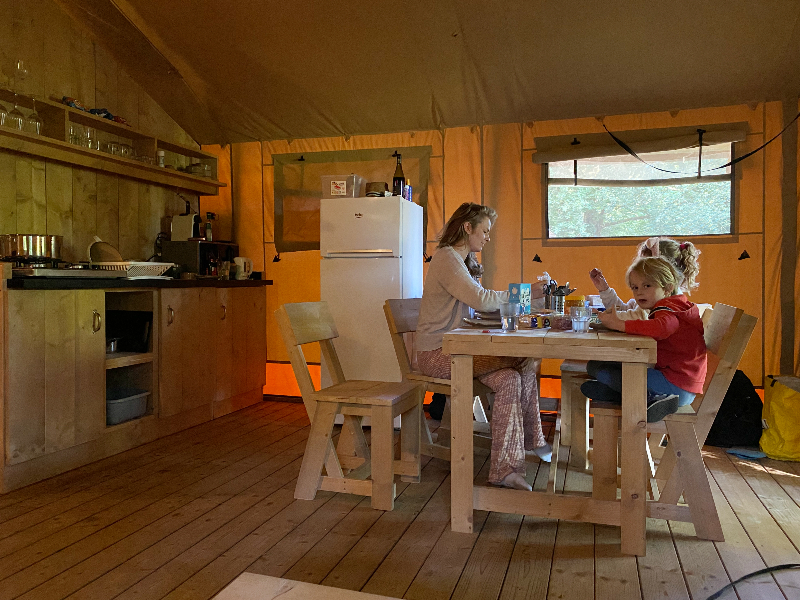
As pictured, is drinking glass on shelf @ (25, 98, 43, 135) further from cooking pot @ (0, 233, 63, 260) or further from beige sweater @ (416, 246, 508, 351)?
beige sweater @ (416, 246, 508, 351)

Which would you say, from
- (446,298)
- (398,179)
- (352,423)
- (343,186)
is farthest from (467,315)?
(398,179)

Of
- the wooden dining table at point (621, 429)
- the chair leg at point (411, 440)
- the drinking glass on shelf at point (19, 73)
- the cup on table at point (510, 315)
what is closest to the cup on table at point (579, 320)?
the wooden dining table at point (621, 429)

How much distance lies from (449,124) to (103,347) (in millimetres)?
2781

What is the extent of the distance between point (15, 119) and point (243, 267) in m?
1.75

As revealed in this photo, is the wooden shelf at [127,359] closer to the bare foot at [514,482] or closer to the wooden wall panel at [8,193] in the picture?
the wooden wall panel at [8,193]

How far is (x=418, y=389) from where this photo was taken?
2.87 meters

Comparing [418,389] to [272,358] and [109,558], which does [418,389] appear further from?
[272,358]

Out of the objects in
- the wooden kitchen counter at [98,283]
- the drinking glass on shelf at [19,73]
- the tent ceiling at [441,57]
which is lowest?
the wooden kitchen counter at [98,283]

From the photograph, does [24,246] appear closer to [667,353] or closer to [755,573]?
[667,353]

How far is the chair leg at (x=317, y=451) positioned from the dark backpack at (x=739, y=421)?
7.41ft

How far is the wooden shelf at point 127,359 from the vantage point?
3.33 m

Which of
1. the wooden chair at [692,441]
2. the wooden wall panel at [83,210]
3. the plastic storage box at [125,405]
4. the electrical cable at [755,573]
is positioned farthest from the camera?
the wooden wall panel at [83,210]

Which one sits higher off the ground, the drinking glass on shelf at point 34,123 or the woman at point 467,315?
the drinking glass on shelf at point 34,123

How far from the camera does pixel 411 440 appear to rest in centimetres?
284
